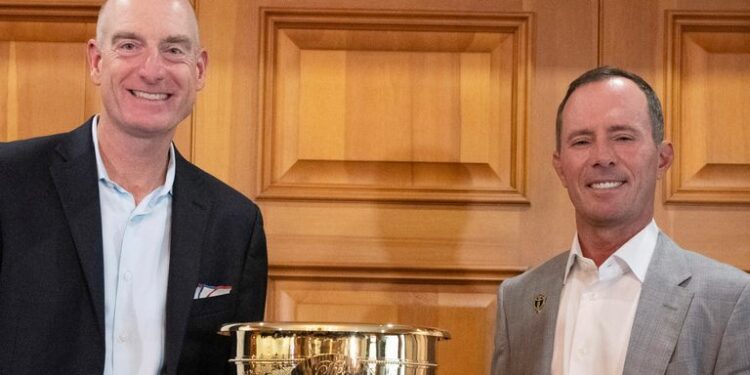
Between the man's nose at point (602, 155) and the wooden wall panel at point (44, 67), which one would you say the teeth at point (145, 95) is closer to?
the wooden wall panel at point (44, 67)

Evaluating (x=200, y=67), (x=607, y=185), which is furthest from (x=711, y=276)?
(x=200, y=67)

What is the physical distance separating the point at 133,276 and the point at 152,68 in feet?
1.12

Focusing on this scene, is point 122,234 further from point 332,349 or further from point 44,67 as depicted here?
point 44,67

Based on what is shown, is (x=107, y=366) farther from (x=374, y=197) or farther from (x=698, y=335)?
(x=698, y=335)

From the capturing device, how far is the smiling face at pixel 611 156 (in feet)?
6.79

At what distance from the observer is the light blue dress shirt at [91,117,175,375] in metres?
1.99

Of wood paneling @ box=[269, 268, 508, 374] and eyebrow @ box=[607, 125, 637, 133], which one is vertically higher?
eyebrow @ box=[607, 125, 637, 133]

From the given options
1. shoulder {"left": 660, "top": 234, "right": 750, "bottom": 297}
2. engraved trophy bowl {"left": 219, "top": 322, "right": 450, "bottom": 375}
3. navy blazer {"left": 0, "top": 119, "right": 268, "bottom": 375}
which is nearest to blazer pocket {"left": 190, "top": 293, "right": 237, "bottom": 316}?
navy blazer {"left": 0, "top": 119, "right": 268, "bottom": 375}

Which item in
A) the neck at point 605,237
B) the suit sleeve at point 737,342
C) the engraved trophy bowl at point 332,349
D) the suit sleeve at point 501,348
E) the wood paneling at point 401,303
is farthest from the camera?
the wood paneling at point 401,303

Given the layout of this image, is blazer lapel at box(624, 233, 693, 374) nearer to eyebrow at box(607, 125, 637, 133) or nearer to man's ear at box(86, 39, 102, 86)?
eyebrow at box(607, 125, 637, 133)

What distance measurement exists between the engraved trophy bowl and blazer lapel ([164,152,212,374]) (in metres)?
0.24

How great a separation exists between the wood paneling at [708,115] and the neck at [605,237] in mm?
498

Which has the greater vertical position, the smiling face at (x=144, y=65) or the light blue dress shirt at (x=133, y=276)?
the smiling face at (x=144, y=65)

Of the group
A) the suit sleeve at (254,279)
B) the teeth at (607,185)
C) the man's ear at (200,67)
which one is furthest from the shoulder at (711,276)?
the man's ear at (200,67)
